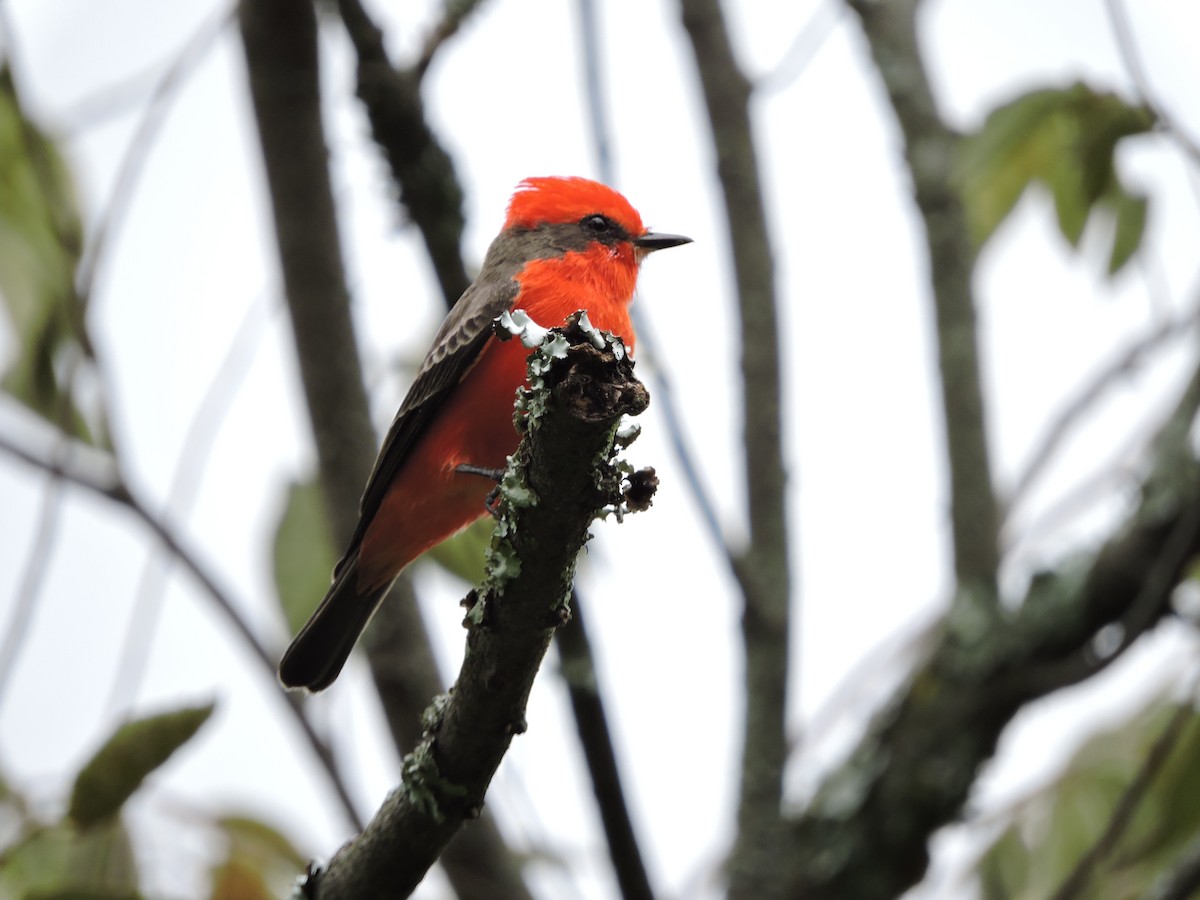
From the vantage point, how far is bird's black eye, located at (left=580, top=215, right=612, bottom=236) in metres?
5.21

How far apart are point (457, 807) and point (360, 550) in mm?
1653

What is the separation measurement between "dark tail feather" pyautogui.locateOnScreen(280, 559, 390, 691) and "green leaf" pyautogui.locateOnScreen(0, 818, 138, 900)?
791 millimetres

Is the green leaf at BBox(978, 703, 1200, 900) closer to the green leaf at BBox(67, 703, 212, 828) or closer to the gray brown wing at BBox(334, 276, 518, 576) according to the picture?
the gray brown wing at BBox(334, 276, 518, 576)

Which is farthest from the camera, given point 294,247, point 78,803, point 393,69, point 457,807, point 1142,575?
point 1142,575

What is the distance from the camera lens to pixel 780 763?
16.2ft

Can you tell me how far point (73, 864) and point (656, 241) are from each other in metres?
2.85

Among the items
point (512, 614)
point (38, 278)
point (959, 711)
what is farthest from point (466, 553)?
point (959, 711)

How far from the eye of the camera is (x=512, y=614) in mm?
2646

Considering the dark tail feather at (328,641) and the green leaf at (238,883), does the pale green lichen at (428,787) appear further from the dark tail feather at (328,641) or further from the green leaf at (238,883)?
the dark tail feather at (328,641)

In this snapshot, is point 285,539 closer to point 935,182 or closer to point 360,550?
point 360,550

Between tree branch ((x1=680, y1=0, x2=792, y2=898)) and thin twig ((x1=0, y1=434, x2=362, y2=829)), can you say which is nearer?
thin twig ((x1=0, y1=434, x2=362, y2=829))

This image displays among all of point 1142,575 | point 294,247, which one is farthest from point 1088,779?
point 294,247

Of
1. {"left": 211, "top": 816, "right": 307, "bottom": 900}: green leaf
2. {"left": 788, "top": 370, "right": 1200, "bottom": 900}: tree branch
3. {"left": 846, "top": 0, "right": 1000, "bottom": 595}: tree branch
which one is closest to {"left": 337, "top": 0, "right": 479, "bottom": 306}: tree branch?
{"left": 211, "top": 816, "right": 307, "bottom": 900}: green leaf

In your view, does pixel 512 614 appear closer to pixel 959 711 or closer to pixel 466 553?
pixel 466 553
